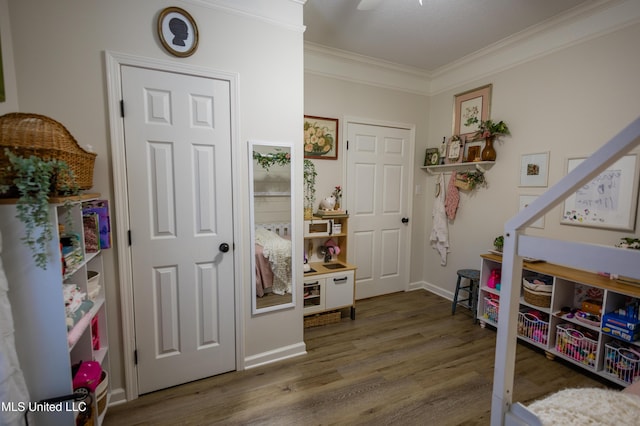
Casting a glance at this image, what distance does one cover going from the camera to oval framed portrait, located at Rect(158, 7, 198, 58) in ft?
5.79

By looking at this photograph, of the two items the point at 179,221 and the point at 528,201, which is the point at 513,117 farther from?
the point at 179,221

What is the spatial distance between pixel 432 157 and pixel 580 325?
7.25 ft

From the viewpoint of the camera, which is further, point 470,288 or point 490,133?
point 470,288

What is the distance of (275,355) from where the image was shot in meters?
2.31

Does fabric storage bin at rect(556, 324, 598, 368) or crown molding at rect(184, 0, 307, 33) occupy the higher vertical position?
crown molding at rect(184, 0, 307, 33)

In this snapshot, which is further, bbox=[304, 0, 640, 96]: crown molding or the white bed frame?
bbox=[304, 0, 640, 96]: crown molding

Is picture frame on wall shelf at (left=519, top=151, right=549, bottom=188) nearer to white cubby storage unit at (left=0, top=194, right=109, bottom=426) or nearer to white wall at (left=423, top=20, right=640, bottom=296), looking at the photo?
white wall at (left=423, top=20, right=640, bottom=296)

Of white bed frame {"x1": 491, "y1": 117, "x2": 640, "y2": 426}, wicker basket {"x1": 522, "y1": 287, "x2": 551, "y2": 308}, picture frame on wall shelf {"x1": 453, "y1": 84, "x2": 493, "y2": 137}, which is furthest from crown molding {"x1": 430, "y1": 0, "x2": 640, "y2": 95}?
white bed frame {"x1": 491, "y1": 117, "x2": 640, "y2": 426}

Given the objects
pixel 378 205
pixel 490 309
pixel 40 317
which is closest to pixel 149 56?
pixel 40 317

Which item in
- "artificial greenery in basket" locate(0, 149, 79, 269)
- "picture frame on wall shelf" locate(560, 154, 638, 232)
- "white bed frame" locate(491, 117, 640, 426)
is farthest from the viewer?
"picture frame on wall shelf" locate(560, 154, 638, 232)

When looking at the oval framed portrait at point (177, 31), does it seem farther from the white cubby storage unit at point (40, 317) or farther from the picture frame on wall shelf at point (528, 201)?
the picture frame on wall shelf at point (528, 201)

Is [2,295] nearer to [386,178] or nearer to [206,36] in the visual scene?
[206,36]

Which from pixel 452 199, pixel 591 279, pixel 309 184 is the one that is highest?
pixel 309 184

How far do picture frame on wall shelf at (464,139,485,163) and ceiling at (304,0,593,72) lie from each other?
97 centimetres
